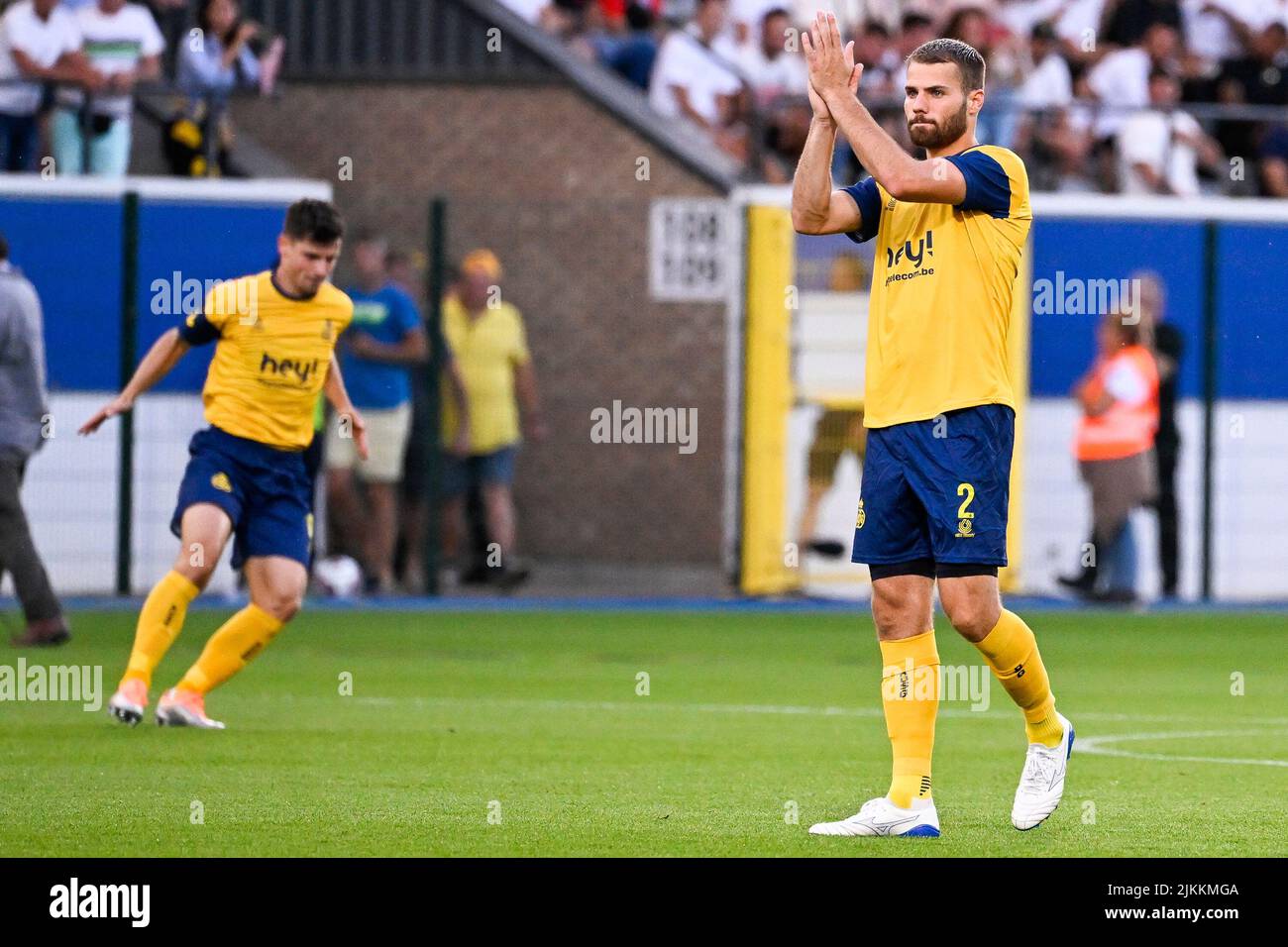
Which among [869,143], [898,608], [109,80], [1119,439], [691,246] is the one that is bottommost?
[898,608]

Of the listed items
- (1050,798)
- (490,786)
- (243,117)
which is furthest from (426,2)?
(1050,798)

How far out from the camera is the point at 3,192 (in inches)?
703

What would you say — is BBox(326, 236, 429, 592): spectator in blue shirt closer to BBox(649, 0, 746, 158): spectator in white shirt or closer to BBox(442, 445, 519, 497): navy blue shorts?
BBox(442, 445, 519, 497): navy blue shorts

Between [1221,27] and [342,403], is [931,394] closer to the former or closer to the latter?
[342,403]

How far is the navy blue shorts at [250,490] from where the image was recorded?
34.1 ft

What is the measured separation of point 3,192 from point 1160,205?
903 centimetres

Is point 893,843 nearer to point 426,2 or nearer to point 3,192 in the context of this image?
point 3,192

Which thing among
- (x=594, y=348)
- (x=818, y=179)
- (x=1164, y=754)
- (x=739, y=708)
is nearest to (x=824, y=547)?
(x=594, y=348)

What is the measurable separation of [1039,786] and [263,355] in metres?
4.39

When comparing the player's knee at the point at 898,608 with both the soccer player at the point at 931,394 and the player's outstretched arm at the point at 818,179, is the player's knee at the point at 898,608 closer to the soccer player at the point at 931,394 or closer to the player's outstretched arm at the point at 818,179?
the soccer player at the point at 931,394

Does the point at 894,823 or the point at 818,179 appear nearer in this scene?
the point at 818,179

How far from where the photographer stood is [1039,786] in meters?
7.54

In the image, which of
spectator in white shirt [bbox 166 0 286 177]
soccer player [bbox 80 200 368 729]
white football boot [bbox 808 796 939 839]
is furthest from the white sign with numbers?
white football boot [bbox 808 796 939 839]
